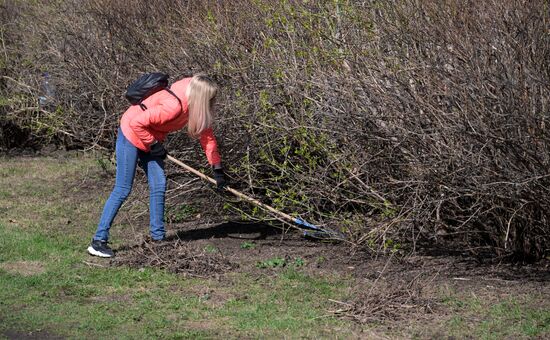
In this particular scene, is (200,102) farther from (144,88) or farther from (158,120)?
(144,88)

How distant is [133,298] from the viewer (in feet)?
23.9

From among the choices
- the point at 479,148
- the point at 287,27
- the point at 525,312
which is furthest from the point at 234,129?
the point at 525,312

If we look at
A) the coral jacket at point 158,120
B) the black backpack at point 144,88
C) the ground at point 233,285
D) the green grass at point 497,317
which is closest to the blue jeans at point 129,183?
the coral jacket at point 158,120

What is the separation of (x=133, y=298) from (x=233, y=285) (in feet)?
2.67

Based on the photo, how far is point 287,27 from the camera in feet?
28.6

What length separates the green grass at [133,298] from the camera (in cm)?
653

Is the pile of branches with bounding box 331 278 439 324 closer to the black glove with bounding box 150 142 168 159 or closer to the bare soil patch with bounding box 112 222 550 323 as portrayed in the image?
the bare soil patch with bounding box 112 222 550 323

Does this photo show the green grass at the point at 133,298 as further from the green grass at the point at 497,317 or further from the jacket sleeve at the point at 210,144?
the jacket sleeve at the point at 210,144

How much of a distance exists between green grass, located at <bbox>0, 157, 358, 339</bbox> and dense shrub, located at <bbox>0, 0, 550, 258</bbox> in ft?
3.04

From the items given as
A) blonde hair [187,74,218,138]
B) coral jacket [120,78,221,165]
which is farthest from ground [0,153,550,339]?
blonde hair [187,74,218,138]

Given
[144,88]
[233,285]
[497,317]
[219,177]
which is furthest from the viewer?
[219,177]

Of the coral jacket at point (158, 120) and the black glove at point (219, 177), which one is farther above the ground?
the coral jacket at point (158, 120)

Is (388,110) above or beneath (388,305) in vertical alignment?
above

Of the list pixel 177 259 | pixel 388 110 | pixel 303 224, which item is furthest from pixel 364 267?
pixel 177 259
